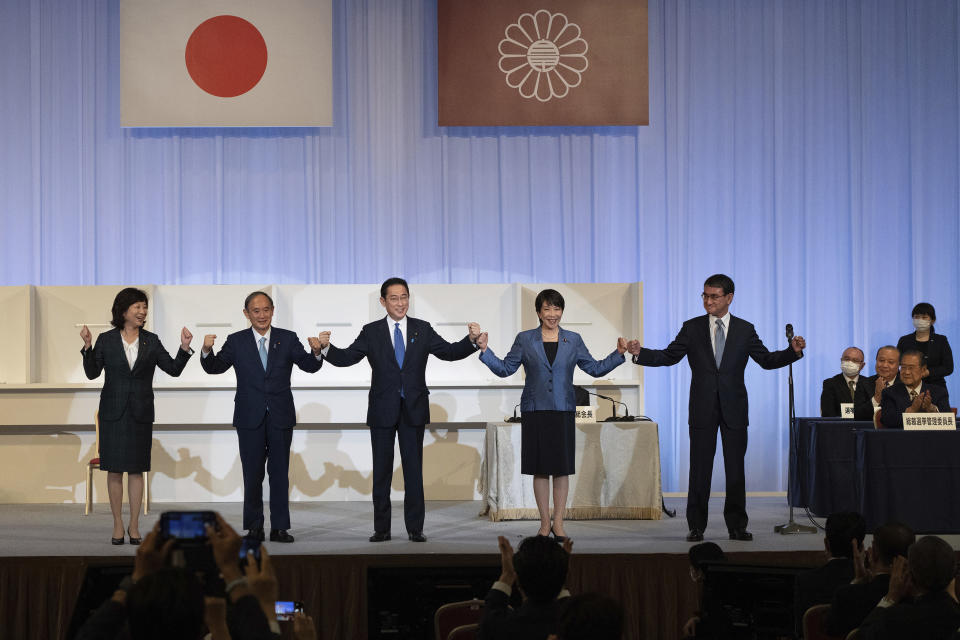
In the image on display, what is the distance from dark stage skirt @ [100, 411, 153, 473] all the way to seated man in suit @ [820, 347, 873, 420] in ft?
16.0

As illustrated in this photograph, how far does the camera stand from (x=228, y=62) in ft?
28.9

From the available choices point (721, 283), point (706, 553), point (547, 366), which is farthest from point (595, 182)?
point (706, 553)

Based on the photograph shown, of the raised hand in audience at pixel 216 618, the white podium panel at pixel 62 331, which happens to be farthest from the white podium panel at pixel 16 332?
the raised hand in audience at pixel 216 618

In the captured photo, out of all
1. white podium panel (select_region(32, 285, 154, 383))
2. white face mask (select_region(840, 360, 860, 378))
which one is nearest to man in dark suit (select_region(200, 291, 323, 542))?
white podium panel (select_region(32, 285, 154, 383))

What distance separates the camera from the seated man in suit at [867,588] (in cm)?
300

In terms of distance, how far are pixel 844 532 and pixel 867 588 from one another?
41 cm

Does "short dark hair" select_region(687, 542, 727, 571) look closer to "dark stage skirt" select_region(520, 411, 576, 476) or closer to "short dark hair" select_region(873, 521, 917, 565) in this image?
"short dark hair" select_region(873, 521, 917, 565)

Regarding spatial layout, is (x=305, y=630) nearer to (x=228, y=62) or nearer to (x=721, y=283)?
(x=721, y=283)

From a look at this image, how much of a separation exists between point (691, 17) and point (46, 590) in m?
7.09

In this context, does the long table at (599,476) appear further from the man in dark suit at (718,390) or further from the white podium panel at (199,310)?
the white podium panel at (199,310)

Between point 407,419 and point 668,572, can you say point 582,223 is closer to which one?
point 407,419

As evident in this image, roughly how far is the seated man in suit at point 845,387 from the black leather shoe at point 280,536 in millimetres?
4186

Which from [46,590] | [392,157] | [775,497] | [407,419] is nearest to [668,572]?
[407,419]

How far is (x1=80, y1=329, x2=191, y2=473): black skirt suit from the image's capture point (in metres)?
5.53
